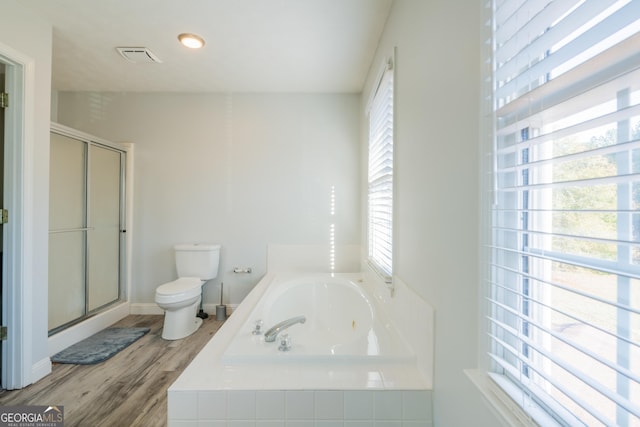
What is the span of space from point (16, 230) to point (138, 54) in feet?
5.17

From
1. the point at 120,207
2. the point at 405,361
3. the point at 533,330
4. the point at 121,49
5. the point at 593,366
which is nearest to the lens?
the point at 593,366

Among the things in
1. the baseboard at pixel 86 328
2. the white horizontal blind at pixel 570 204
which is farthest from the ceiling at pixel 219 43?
the baseboard at pixel 86 328

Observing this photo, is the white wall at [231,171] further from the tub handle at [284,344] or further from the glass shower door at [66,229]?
the tub handle at [284,344]

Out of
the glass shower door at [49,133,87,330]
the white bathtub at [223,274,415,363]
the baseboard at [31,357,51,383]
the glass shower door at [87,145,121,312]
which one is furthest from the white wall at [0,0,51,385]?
the white bathtub at [223,274,415,363]

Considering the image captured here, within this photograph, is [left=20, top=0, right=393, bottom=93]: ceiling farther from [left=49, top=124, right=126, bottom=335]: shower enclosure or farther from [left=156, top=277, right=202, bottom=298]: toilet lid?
[left=156, top=277, right=202, bottom=298]: toilet lid

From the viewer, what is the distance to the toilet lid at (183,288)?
2.31m

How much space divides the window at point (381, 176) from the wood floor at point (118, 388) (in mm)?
1633

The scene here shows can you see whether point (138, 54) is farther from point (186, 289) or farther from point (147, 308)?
point (147, 308)

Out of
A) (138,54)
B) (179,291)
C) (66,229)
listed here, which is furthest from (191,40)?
A: (179,291)

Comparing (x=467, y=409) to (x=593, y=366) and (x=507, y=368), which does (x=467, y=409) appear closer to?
(x=507, y=368)

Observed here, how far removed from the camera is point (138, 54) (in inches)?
85.5

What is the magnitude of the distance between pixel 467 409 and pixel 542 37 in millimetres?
974

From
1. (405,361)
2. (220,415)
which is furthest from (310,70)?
(220,415)

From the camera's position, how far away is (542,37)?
0.52 m
